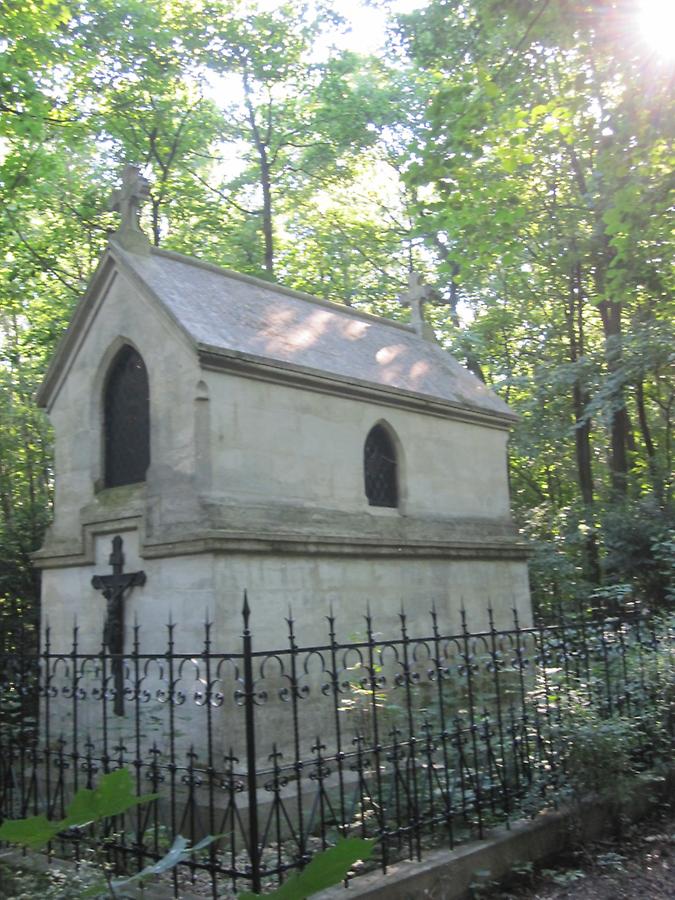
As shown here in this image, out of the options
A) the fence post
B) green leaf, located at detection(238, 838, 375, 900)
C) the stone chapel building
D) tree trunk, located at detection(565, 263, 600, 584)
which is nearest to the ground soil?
the fence post

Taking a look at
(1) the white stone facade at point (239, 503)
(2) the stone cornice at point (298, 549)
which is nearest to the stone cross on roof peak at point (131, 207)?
(1) the white stone facade at point (239, 503)

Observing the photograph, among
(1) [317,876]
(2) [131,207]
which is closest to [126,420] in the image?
(2) [131,207]

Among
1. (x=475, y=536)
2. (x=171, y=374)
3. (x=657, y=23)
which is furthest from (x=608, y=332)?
(x=171, y=374)

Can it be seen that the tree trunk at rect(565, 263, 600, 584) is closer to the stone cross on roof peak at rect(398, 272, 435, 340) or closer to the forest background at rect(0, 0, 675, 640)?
the forest background at rect(0, 0, 675, 640)

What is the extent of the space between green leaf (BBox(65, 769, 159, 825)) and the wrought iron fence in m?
2.23

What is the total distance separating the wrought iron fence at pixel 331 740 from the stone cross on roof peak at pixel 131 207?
515cm

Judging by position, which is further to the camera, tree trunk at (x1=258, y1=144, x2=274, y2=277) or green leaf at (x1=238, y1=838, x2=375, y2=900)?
tree trunk at (x1=258, y1=144, x2=274, y2=277)

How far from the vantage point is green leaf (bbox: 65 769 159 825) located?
2588 mm

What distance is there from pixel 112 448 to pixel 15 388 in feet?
32.9

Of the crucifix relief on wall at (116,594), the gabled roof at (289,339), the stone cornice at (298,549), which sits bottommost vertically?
the crucifix relief on wall at (116,594)

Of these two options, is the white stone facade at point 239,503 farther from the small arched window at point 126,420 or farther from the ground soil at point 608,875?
the ground soil at point 608,875

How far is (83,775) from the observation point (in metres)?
8.68

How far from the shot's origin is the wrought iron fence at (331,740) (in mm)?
5391

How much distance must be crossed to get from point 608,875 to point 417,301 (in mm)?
11208
